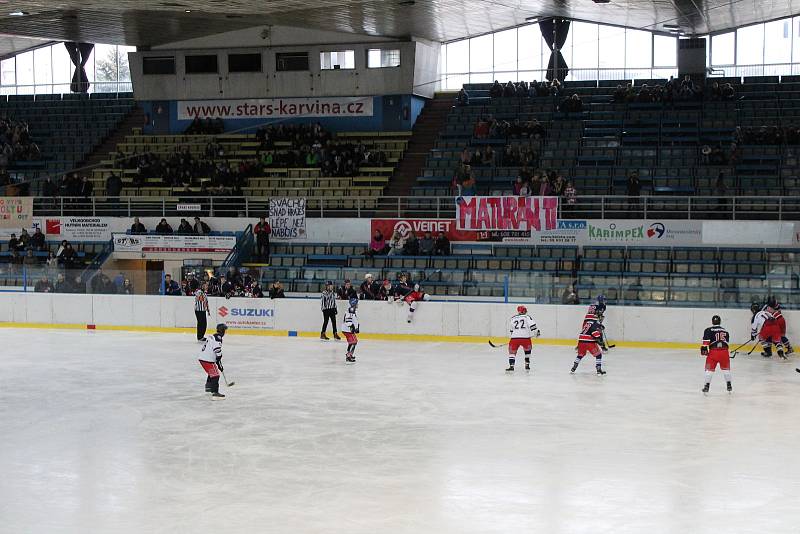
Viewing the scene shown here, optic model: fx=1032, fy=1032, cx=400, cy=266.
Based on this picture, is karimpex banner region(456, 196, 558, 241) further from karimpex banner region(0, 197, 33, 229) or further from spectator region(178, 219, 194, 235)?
karimpex banner region(0, 197, 33, 229)

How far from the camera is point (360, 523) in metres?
9.80

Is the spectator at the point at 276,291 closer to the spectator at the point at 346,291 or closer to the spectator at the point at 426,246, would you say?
the spectator at the point at 346,291

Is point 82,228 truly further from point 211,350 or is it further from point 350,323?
point 211,350

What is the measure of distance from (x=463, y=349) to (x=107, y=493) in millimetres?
12844

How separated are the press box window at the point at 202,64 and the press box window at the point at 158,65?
702 mm

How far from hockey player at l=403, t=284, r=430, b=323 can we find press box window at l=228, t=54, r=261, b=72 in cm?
1642

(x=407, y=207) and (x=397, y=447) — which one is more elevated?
(x=407, y=207)

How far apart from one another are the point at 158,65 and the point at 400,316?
19.3 meters

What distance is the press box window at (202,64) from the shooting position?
38.5m

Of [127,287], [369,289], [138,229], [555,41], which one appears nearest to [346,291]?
[369,289]

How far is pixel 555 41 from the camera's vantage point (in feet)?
128

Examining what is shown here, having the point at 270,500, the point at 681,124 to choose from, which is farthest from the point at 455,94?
the point at 270,500

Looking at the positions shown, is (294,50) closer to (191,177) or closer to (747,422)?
(191,177)

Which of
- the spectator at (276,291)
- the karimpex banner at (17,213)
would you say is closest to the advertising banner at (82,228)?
the karimpex banner at (17,213)
